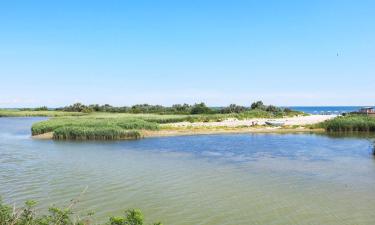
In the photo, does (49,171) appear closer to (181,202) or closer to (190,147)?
(181,202)

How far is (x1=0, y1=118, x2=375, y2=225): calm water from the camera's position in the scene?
1401 cm

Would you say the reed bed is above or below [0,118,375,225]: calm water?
above

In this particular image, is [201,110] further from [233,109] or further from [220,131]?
[220,131]

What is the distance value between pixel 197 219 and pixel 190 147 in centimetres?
2131

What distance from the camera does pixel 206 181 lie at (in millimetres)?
19328

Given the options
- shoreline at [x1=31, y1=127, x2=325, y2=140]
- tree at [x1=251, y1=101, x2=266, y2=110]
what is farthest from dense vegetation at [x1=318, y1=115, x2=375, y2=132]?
tree at [x1=251, y1=101, x2=266, y2=110]

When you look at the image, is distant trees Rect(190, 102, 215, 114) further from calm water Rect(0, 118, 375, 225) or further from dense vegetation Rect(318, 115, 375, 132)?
calm water Rect(0, 118, 375, 225)

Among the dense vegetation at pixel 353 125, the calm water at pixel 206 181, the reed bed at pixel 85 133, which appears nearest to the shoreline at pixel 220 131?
the dense vegetation at pixel 353 125

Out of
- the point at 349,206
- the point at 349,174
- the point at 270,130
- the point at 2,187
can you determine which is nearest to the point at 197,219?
the point at 349,206

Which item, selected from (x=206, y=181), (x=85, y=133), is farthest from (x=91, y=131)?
(x=206, y=181)

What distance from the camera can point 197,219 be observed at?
13.2m

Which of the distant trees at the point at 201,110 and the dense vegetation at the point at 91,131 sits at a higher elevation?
the distant trees at the point at 201,110

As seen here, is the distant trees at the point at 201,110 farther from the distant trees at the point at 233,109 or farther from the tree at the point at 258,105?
the tree at the point at 258,105

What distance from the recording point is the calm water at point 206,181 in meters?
14.0
